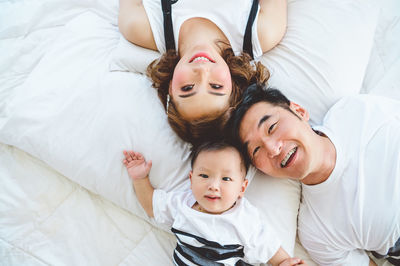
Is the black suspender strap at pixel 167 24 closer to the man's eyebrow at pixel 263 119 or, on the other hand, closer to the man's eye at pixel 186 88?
the man's eye at pixel 186 88

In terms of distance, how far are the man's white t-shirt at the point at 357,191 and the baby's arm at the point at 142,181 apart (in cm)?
57

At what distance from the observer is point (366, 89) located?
129 cm

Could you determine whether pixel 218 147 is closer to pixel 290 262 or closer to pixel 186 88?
pixel 186 88

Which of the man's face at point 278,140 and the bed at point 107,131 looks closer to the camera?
the man's face at point 278,140

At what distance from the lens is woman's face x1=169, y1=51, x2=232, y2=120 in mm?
988

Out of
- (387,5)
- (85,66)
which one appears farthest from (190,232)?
(387,5)

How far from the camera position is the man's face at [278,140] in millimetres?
947

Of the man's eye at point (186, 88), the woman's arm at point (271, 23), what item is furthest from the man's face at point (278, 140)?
the woman's arm at point (271, 23)

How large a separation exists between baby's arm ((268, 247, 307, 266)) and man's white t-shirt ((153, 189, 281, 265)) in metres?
0.03

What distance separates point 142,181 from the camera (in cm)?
107

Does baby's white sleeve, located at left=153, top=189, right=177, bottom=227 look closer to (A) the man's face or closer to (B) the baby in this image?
(B) the baby

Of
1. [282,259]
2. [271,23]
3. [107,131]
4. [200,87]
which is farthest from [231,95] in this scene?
[282,259]

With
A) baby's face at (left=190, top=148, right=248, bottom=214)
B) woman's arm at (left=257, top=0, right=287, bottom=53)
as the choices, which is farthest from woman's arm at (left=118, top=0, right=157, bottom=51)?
baby's face at (left=190, top=148, right=248, bottom=214)

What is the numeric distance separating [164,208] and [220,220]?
0.20 m
